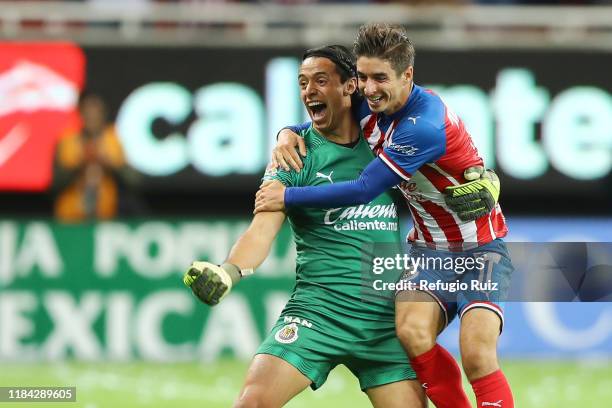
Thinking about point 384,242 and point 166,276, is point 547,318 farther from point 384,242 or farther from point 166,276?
point 384,242

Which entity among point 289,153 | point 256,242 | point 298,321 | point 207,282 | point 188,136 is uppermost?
point 188,136

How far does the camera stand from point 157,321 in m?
12.6

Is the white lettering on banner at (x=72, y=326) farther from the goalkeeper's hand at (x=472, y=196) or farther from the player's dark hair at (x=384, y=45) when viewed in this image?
the player's dark hair at (x=384, y=45)

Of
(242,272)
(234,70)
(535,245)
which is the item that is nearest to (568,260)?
(535,245)

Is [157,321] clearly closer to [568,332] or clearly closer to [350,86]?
[568,332]

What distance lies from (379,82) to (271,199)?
0.81m

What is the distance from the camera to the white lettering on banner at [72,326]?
12.6m

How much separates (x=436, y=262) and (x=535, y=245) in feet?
4.45

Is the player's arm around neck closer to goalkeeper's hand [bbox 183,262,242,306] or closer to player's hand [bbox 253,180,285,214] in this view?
player's hand [bbox 253,180,285,214]

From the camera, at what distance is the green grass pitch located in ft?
34.7

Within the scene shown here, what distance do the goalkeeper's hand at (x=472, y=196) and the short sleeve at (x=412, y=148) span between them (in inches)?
9.3

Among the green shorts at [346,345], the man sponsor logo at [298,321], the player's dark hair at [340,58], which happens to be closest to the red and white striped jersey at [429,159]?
the player's dark hair at [340,58]

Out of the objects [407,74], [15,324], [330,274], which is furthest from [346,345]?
[15,324]

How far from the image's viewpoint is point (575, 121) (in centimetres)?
1344
